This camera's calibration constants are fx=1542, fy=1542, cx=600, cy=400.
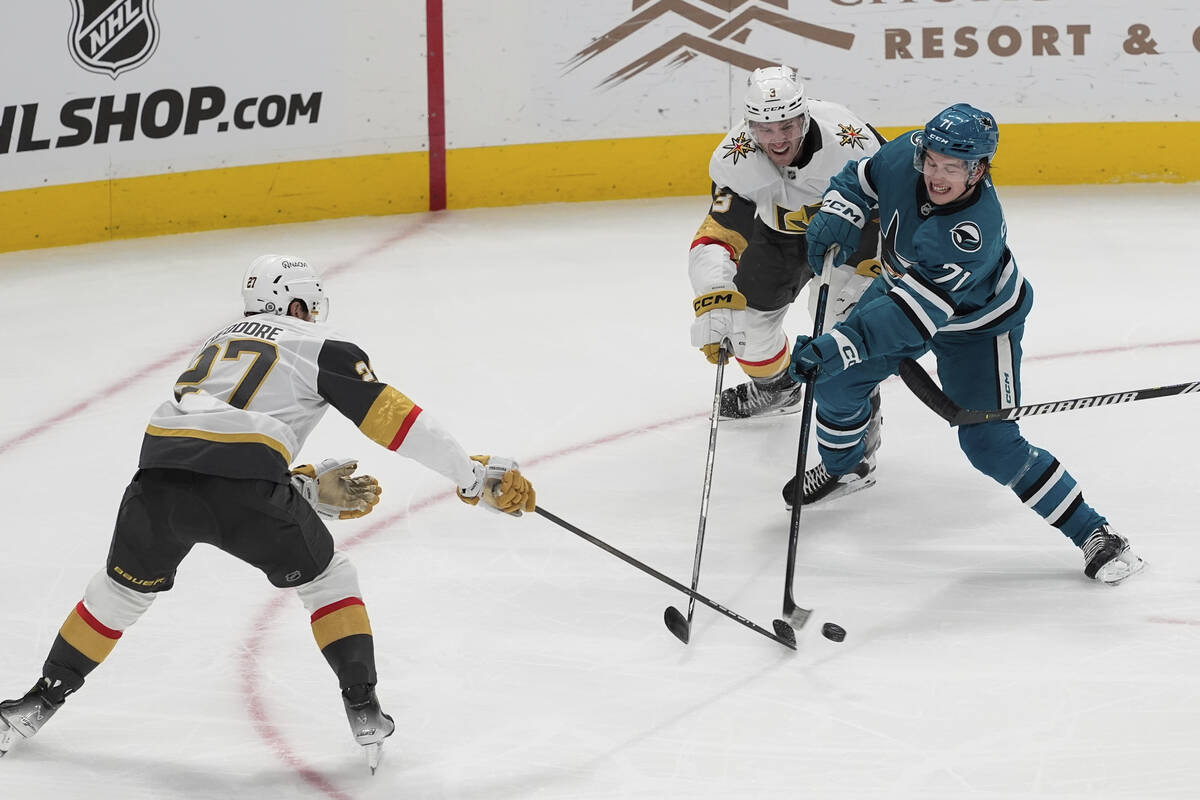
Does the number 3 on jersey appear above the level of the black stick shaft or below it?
above

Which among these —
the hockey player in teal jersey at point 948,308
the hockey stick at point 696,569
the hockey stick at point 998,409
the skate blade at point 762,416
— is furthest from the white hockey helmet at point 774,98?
the skate blade at point 762,416

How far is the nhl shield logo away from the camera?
578 centimetres

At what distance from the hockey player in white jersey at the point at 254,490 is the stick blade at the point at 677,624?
0.61 meters

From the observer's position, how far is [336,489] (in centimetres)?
290

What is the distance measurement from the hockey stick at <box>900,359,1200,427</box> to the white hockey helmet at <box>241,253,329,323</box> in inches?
54.4

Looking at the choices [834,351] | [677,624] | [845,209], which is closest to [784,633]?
[677,624]

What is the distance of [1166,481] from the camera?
12.9ft

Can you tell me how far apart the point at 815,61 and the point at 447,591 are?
3891 millimetres

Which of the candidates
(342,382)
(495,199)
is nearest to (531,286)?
(495,199)

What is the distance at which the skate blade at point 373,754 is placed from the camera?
8.85ft

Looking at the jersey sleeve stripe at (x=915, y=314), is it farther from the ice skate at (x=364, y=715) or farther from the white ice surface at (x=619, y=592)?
the ice skate at (x=364, y=715)

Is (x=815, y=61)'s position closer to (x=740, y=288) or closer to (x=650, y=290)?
(x=650, y=290)

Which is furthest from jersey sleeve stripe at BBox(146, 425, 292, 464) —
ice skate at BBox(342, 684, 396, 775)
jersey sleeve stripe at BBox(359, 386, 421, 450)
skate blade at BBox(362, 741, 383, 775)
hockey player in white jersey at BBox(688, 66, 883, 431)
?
hockey player in white jersey at BBox(688, 66, 883, 431)

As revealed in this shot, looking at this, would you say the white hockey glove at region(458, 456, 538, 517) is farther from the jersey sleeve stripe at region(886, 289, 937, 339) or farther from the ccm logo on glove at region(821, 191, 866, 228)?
the ccm logo on glove at region(821, 191, 866, 228)
